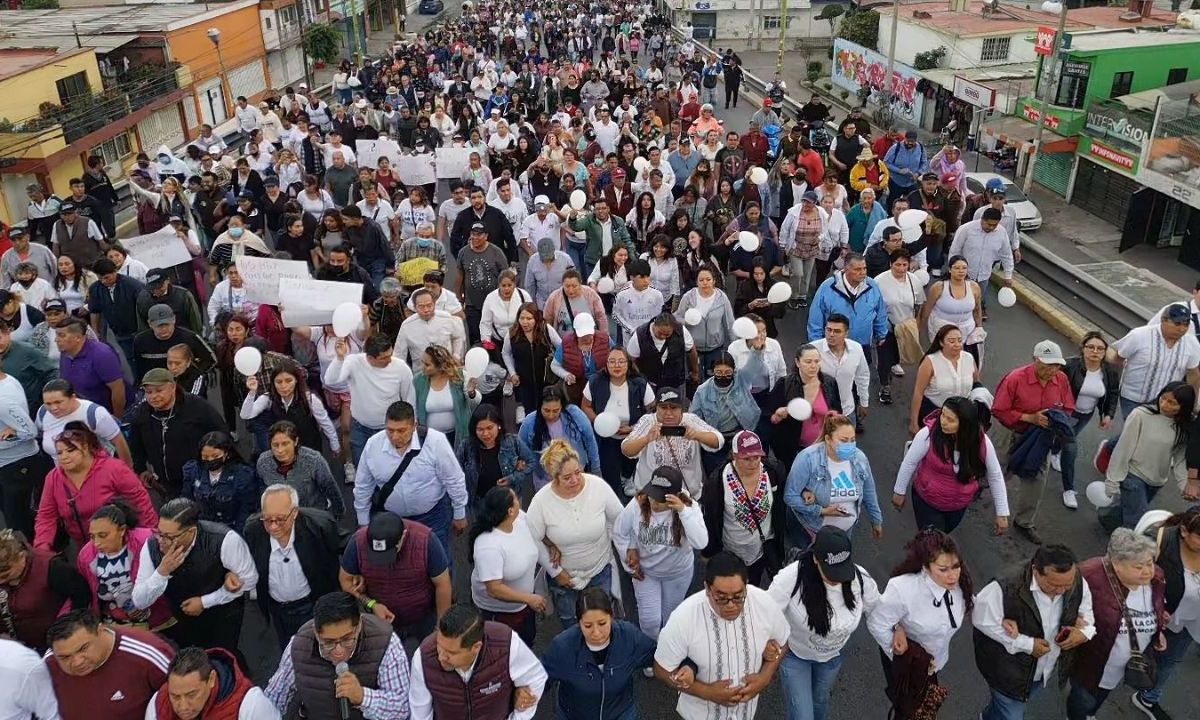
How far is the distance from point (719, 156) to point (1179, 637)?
9.18 m

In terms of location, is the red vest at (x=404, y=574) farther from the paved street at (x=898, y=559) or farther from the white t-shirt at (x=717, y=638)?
the white t-shirt at (x=717, y=638)

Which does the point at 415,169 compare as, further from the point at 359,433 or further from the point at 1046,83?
the point at 1046,83

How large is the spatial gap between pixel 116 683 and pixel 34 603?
99 cm

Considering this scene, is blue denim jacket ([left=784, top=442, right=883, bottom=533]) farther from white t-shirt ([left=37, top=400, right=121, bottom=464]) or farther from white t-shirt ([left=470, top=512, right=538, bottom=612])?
white t-shirt ([left=37, top=400, right=121, bottom=464])

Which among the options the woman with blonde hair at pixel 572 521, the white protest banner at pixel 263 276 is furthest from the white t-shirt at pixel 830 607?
the white protest banner at pixel 263 276

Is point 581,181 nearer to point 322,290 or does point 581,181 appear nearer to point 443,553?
point 322,290

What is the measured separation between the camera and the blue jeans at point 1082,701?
449 centimetres

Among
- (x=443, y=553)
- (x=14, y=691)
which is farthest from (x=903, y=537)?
(x=14, y=691)

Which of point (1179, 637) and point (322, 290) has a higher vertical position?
point (322, 290)

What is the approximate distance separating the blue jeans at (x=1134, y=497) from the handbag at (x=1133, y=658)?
1.76m

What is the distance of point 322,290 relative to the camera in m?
7.04

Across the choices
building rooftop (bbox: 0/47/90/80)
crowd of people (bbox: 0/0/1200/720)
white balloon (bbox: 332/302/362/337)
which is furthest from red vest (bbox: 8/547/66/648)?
building rooftop (bbox: 0/47/90/80)

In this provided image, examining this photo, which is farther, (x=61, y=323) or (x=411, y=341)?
(x=411, y=341)

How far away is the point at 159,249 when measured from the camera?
30.0 feet
